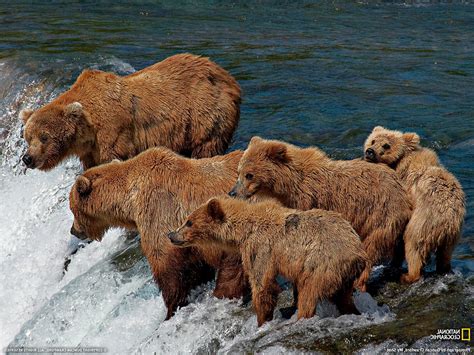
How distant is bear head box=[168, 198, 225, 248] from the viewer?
7523mm

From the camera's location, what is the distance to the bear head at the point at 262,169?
803 centimetres

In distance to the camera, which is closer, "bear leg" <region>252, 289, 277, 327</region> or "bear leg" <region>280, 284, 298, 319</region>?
"bear leg" <region>252, 289, 277, 327</region>

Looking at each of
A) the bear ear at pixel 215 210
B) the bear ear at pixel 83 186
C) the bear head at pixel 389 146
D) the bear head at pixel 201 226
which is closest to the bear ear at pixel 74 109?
the bear ear at pixel 83 186

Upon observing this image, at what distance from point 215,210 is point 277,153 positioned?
→ 96 cm

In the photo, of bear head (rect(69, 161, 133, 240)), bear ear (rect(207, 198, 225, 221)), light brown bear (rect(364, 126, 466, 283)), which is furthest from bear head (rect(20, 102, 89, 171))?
light brown bear (rect(364, 126, 466, 283))

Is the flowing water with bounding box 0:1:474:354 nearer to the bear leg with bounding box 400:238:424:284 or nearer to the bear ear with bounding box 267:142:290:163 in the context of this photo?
the bear leg with bounding box 400:238:424:284

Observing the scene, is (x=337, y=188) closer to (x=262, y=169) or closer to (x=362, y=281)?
(x=262, y=169)

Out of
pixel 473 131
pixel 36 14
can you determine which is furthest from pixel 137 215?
pixel 36 14

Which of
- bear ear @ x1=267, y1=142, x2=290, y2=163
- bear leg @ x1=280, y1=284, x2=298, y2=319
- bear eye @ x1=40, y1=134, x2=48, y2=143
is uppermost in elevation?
bear ear @ x1=267, y1=142, x2=290, y2=163

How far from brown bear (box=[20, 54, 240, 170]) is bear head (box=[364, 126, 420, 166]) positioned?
6.46ft

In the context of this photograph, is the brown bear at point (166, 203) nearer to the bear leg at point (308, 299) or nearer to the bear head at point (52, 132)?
the bear leg at point (308, 299)

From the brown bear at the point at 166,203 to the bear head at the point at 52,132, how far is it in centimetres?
144

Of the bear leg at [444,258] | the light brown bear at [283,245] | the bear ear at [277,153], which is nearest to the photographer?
the light brown bear at [283,245]

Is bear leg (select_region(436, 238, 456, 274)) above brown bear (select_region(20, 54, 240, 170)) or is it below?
below
